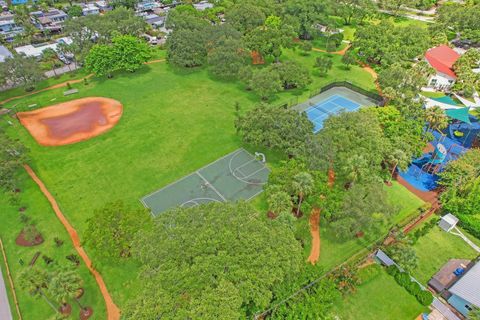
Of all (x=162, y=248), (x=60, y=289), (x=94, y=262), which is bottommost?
(x=94, y=262)

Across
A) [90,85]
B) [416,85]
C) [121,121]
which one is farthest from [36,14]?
[416,85]

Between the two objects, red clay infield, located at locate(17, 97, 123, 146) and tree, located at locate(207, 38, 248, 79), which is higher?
tree, located at locate(207, 38, 248, 79)

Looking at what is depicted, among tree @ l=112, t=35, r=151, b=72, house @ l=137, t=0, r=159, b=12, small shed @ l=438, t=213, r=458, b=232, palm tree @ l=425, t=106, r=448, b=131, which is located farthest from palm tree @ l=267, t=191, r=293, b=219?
house @ l=137, t=0, r=159, b=12

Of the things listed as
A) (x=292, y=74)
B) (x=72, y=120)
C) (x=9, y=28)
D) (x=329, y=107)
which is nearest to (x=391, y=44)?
(x=329, y=107)

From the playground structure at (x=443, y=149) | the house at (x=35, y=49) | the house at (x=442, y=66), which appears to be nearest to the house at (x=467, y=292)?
the playground structure at (x=443, y=149)

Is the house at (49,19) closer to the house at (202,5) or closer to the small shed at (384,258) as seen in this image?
the house at (202,5)

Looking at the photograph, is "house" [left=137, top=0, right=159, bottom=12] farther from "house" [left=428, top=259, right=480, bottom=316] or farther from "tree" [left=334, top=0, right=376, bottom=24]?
"house" [left=428, top=259, right=480, bottom=316]

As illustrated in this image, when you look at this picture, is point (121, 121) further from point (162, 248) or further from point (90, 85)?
point (162, 248)
